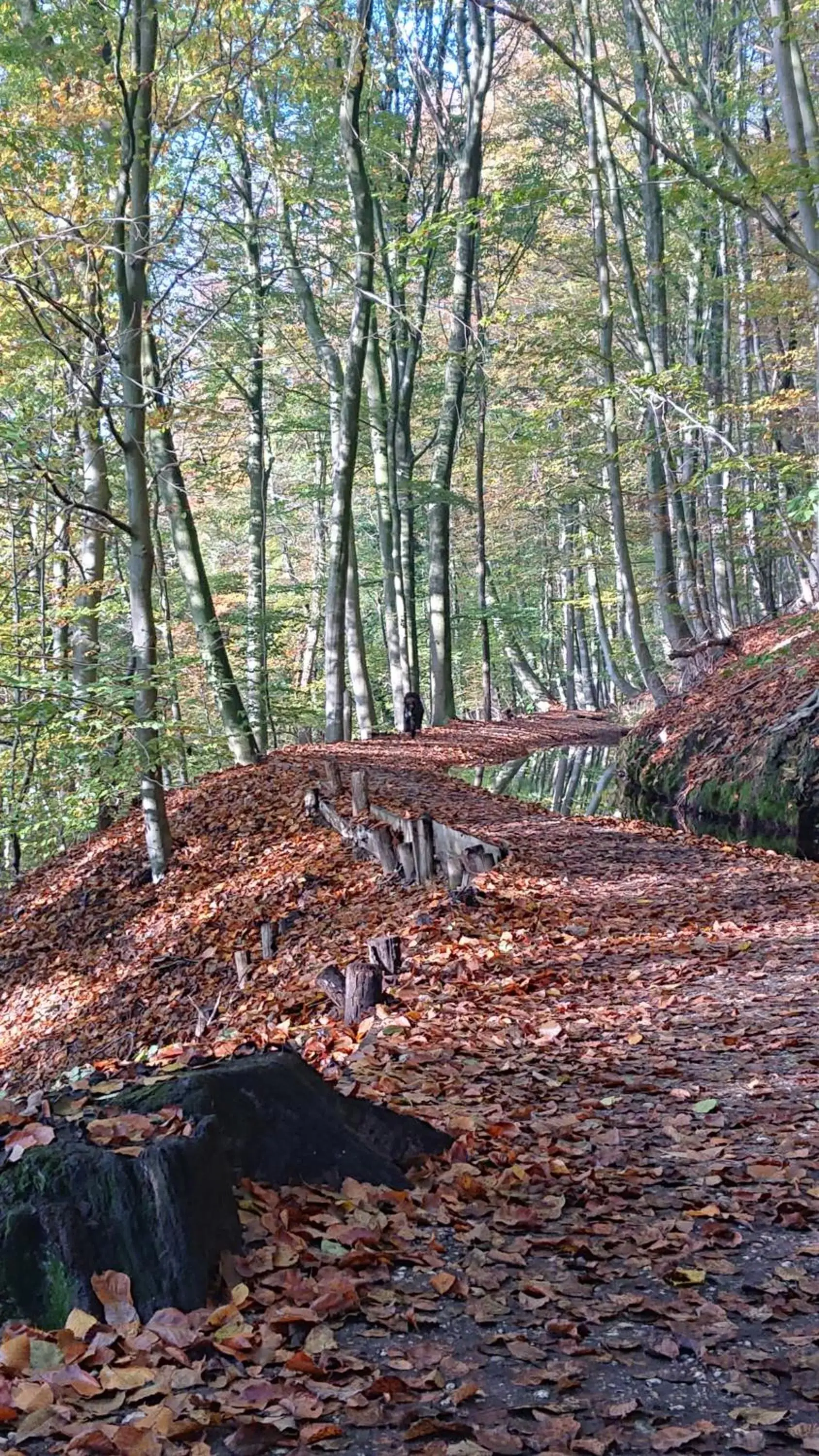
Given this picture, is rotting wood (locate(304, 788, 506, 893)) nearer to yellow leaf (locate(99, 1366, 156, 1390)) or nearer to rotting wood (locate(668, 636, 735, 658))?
yellow leaf (locate(99, 1366, 156, 1390))

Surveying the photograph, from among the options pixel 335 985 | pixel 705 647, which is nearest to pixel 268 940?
pixel 335 985

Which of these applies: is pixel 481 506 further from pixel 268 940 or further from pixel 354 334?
pixel 268 940

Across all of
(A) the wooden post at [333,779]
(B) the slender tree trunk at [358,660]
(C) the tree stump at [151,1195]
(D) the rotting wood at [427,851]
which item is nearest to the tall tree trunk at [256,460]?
(B) the slender tree trunk at [358,660]

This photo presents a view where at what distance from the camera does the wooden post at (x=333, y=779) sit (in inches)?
434

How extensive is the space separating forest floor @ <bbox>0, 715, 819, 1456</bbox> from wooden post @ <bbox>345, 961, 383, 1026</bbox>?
176 mm

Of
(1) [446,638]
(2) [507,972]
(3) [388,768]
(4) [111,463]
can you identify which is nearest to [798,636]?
(3) [388,768]

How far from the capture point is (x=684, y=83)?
6.89 meters

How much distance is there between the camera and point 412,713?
19281mm

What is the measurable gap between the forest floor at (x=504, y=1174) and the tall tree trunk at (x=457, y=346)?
10.2 m

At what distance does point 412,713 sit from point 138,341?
34.7 ft

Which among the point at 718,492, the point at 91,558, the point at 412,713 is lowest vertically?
the point at 412,713

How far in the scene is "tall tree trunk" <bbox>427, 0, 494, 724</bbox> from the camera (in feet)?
58.2

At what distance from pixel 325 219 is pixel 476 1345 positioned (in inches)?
725

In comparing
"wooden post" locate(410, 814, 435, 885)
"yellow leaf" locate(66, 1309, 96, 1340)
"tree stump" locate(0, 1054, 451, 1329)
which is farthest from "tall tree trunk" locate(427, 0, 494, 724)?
"yellow leaf" locate(66, 1309, 96, 1340)
